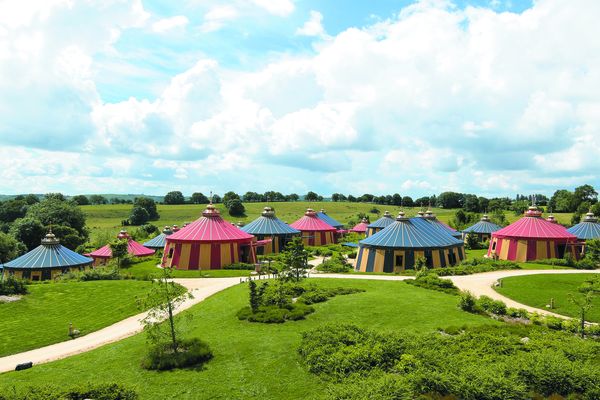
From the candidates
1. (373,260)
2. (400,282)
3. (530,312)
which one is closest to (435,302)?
(530,312)

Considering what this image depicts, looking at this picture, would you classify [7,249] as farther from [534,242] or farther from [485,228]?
[485,228]

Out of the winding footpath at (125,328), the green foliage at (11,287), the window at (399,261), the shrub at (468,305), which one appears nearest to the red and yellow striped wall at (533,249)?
the winding footpath at (125,328)

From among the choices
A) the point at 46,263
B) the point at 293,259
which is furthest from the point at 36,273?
the point at 293,259

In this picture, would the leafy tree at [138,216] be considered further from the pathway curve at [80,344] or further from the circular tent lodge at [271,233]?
the pathway curve at [80,344]

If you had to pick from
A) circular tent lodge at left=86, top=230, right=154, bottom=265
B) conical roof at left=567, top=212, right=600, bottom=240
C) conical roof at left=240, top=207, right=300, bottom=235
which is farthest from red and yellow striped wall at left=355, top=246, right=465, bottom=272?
circular tent lodge at left=86, top=230, right=154, bottom=265

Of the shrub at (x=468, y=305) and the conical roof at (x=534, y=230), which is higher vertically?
the conical roof at (x=534, y=230)

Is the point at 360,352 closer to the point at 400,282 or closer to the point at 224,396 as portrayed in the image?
the point at 224,396
